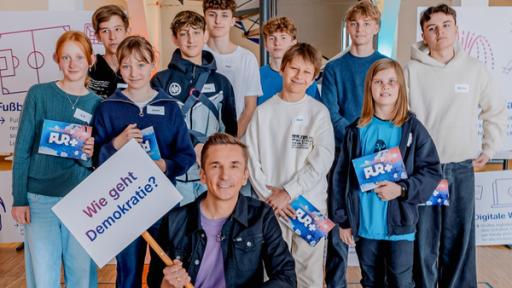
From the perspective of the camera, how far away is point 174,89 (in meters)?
2.43

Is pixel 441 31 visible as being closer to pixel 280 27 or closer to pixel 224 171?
pixel 280 27

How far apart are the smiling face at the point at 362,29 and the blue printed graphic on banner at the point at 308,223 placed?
913 millimetres

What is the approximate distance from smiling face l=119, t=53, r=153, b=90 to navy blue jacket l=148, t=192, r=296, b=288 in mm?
668

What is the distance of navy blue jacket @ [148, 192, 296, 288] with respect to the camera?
1.67m

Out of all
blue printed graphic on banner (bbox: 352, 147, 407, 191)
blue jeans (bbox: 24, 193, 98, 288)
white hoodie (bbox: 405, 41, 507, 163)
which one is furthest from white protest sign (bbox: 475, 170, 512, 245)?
blue jeans (bbox: 24, 193, 98, 288)

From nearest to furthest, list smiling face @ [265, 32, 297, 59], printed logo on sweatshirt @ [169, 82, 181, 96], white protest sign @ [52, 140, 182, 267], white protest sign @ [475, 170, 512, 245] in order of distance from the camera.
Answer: white protest sign @ [52, 140, 182, 267]
printed logo on sweatshirt @ [169, 82, 181, 96]
smiling face @ [265, 32, 297, 59]
white protest sign @ [475, 170, 512, 245]

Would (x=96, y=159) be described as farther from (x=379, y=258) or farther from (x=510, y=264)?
A: (x=510, y=264)

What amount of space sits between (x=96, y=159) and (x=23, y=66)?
62.6 inches

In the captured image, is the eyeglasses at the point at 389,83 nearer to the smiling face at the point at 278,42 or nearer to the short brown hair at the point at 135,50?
the smiling face at the point at 278,42

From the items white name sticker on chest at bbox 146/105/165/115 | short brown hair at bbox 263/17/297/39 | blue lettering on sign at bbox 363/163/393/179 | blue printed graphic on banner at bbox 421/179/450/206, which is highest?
short brown hair at bbox 263/17/297/39

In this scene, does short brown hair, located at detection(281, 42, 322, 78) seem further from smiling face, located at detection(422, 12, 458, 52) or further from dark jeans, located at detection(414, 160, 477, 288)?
dark jeans, located at detection(414, 160, 477, 288)

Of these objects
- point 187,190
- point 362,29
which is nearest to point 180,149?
point 187,190

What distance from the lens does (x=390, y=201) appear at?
2174mm

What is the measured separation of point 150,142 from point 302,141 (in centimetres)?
69
